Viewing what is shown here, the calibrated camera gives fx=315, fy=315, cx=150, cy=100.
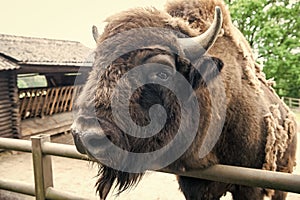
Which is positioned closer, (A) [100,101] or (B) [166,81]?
(A) [100,101]

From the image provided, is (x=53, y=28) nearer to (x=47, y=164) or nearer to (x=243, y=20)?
(x=243, y=20)

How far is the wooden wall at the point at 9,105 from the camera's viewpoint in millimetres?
9234

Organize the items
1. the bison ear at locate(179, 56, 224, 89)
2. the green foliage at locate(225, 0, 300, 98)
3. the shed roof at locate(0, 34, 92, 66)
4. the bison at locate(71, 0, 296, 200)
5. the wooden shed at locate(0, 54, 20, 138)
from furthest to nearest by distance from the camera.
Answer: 1. the green foliage at locate(225, 0, 300, 98)
2. the wooden shed at locate(0, 54, 20, 138)
3. the shed roof at locate(0, 34, 92, 66)
4. the bison ear at locate(179, 56, 224, 89)
5. the bison at locate(71, 0, 296, 200)

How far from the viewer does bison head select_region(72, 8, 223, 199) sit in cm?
144

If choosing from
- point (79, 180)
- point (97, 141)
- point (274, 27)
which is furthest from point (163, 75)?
point (274, 27)

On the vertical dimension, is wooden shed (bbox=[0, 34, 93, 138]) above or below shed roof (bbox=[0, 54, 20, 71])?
below

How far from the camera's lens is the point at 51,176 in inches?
102

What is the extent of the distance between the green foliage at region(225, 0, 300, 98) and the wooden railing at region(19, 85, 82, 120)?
31.9 feet

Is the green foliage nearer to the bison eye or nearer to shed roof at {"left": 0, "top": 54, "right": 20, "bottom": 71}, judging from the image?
shed roof at {"left": 0, "top": 54, "right": 20, "bottom": 71}

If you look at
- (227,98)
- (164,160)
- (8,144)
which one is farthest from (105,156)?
(8,144)

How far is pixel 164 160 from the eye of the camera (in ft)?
5.76

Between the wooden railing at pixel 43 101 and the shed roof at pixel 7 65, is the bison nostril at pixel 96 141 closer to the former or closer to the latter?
the shed roof at pixel 7 65

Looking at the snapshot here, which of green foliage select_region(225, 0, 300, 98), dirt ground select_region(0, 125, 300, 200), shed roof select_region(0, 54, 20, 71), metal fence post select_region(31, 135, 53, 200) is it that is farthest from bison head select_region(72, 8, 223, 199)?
green foliage select_region(225, 0, 300, 98)

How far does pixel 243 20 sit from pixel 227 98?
1615 cm
